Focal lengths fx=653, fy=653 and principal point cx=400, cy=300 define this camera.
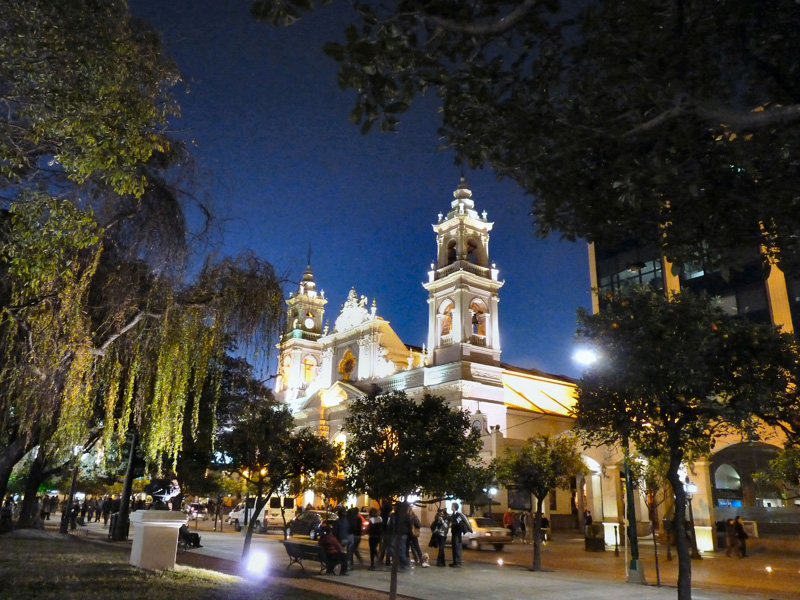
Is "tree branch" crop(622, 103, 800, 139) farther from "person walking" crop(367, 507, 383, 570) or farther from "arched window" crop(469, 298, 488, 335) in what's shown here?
"arched window" crop(469, 298, 488, 335)

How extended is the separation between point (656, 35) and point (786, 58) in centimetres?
146

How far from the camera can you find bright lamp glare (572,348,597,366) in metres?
13.8

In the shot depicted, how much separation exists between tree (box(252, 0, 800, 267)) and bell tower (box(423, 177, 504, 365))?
35.8 metres

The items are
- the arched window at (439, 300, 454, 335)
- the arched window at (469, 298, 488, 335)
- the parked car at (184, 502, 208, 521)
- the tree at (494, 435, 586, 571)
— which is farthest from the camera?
the parked car at (184, 502, 208, 521)

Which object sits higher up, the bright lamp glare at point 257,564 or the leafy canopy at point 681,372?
the leafy canopy at point 681,372

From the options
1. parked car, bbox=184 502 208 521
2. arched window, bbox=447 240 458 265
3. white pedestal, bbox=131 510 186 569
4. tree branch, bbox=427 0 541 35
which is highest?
arched window, bbox=447 240 458 265

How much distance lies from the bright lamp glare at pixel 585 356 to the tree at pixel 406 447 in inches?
116

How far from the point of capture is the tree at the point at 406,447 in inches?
470

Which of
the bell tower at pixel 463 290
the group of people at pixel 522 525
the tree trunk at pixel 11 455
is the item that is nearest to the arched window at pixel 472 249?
the bell tower at pixel 463 290

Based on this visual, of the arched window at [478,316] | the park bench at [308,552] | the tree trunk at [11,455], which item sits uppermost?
the arched window at [478,316]

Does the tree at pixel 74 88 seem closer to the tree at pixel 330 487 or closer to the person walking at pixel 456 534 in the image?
the tree at pixel 330 487

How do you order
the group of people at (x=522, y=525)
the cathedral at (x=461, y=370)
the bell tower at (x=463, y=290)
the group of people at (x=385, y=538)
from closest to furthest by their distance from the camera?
1. the group of people at (x=385, y=538)
2. the group of people at (x=522, y=525)
3. the cathedral at (x=461, y=370)
4. the bell tower at (x=463, y=290)

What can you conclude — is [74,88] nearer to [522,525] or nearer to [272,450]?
[272,450]

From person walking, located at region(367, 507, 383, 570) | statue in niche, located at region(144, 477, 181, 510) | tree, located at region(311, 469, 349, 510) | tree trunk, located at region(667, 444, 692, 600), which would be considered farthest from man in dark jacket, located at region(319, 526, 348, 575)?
tree trunk, located at region(667, 444, 692, 600)
